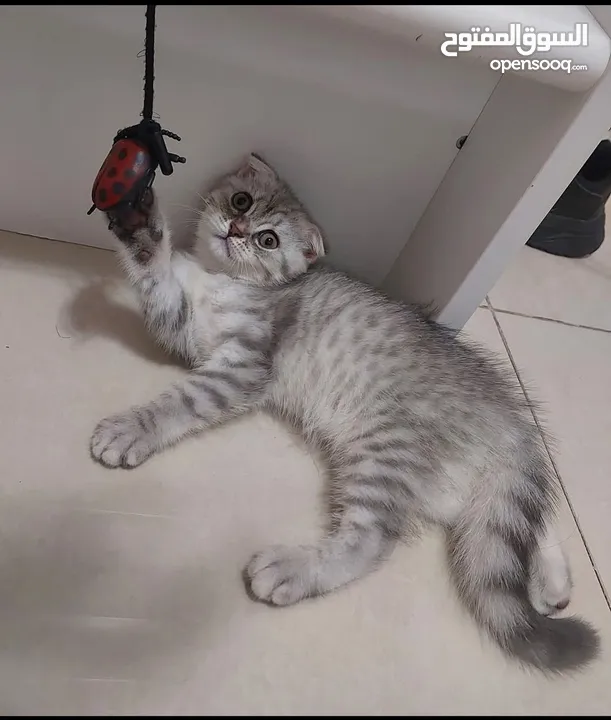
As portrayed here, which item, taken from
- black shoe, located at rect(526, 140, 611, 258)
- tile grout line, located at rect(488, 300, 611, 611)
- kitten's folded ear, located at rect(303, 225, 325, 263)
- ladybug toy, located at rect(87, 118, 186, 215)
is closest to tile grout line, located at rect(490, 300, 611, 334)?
tile grout line, located at rect(488, 300, 611, 611)

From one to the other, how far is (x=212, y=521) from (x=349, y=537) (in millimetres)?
206

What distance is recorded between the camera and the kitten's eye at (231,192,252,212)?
43.3 inches

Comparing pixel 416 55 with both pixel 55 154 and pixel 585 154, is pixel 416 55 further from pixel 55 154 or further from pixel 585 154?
pixel 55 154

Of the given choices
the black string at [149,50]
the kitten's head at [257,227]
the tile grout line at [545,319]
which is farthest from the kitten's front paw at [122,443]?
the tile grout line at [545,319]

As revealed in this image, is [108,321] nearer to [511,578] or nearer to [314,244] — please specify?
[314,244]

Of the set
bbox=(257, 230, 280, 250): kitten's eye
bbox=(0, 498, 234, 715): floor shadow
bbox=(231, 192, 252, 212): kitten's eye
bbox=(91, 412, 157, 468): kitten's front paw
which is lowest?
bbox=(0, 498, 234, 715): floor shadow

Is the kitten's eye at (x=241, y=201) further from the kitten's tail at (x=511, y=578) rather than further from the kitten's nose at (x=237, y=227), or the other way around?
the kitten's tail at (x=511, y=578)

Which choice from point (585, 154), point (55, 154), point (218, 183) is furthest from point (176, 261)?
point (585, 154)

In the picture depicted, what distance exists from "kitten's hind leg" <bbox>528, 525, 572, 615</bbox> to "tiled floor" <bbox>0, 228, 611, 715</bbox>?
5cm

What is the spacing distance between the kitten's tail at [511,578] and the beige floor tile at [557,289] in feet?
2.05

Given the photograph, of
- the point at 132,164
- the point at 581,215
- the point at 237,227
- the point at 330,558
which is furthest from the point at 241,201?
the point at 581,215

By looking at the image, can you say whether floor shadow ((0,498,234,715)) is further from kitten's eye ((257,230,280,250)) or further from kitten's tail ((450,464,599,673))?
kitten's eye ((257,230,280,250))

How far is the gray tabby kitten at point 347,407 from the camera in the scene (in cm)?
94

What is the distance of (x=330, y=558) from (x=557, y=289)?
101 cm
